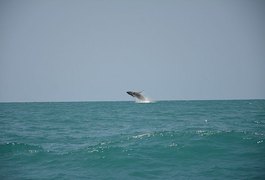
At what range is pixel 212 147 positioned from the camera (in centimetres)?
1750

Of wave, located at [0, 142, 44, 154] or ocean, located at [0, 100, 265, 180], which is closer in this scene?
ocean, located at [0, 100, 265, 180]

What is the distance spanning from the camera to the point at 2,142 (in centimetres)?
2077

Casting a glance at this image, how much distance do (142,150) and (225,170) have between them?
5.41 m

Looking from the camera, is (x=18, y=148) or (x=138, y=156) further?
(x=18, y=148)

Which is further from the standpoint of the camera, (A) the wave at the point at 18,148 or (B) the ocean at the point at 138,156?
(A) the wave at the point at 18,148

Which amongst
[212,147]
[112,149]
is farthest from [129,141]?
[212,147]

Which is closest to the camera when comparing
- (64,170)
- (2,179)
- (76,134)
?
(2,179)

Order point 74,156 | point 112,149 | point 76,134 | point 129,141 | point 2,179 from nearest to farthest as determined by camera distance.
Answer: point 2,179 < point 74,156 < point 112,149 < point 129,141 < point 76,134

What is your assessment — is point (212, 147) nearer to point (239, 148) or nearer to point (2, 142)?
point (239, 148)

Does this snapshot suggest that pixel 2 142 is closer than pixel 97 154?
No

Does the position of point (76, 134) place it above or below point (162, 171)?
above

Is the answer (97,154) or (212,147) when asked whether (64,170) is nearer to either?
(97,154)

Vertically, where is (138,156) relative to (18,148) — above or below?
below

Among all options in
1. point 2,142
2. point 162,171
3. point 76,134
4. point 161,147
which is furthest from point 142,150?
point 2,142
